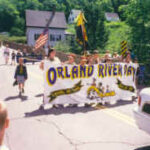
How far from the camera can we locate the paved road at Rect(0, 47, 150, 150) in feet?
17.0

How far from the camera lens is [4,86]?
462 inches

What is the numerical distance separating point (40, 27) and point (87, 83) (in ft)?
183

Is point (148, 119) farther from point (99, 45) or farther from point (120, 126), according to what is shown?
point (99, 45)

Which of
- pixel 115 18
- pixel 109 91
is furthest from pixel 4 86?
pixel 115 18

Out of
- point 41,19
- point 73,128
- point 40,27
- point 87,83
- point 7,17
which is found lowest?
point 73,128

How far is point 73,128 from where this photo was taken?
241 inches

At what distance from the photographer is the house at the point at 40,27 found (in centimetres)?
6062

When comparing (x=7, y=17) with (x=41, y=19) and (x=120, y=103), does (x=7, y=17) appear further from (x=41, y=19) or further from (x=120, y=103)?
(x=120, y=103)

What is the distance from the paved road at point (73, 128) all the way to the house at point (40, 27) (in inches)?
2102

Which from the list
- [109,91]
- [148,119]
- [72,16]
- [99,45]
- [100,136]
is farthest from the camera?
[72,16]

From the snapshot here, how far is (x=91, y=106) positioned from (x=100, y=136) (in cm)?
258

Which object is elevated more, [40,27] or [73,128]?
[40,27]

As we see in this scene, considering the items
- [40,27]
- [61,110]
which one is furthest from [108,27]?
[61,110]

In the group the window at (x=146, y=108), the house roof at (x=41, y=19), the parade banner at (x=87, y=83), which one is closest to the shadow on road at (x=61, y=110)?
the parade banner at (x=87, y=83)
